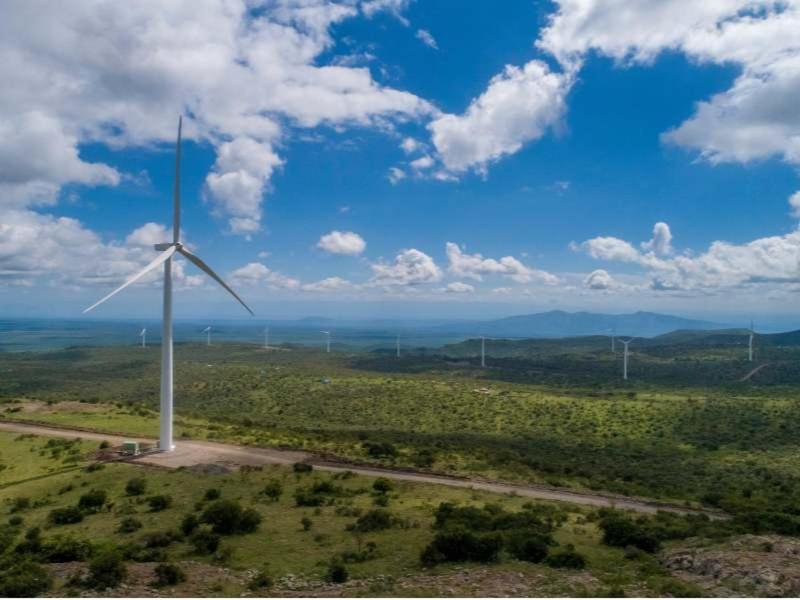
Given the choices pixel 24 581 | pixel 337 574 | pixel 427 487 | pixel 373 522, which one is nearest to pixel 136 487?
pixel 24 581

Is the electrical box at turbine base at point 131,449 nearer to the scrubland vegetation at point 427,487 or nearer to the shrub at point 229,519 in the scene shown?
the scrubland vegetation at point 427,487

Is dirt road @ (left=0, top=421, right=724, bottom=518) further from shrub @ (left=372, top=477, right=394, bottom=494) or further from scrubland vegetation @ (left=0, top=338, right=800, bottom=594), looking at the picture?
shrub @ (left=372, top=477, right=394, bottom=494)

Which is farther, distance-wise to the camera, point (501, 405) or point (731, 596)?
point (501, 405)

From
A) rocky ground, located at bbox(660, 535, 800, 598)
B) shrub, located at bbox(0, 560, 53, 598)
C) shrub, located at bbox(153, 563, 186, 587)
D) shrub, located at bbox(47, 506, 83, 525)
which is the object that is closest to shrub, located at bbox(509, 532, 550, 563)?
rocky ground, located at bbox(660, 535, 800, 598)

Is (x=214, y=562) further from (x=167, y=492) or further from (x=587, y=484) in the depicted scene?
(x=587, y=484)

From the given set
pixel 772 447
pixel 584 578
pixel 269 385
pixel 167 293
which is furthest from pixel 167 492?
pixel 269 385
